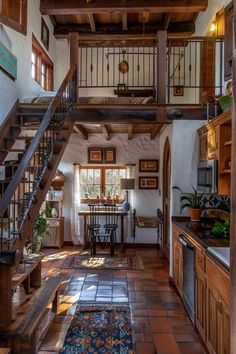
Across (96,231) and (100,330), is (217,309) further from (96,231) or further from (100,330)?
(96,231)

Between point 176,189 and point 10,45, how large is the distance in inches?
131

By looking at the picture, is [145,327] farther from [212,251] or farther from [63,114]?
[63,114]

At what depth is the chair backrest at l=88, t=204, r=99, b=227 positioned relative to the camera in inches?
245

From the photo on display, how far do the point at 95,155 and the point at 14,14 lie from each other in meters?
3.31

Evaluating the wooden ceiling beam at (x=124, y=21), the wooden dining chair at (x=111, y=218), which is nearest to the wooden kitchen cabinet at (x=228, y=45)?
the wooden ceiling beam at (x=124, y=21)

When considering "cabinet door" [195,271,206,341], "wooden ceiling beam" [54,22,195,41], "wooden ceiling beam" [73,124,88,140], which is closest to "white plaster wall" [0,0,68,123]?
"wooden ceiling beam" [54,22,195,41]

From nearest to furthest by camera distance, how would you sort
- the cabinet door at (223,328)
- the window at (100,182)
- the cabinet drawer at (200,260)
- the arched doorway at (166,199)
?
1. the cabinet door at (223,328)
2. the cabinet drawer at (200,260)
3. the arched doorway at (166,199)
4. the window at (100,182)

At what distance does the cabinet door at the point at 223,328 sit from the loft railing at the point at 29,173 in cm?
184

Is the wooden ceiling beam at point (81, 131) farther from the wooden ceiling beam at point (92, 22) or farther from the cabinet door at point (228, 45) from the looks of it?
the cabinet door at point (228, 45)

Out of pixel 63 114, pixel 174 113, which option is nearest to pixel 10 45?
pixel 63 114

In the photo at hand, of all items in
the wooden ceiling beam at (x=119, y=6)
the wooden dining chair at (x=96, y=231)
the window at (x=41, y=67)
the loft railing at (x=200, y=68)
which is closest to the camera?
the loft railing at (x=200, y=68)

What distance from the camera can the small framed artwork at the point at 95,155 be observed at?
263 inches

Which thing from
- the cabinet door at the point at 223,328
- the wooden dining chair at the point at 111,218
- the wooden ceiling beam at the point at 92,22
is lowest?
the cabinet door at the point at 223,328

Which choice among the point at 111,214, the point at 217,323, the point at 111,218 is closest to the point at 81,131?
the point at 111,214
